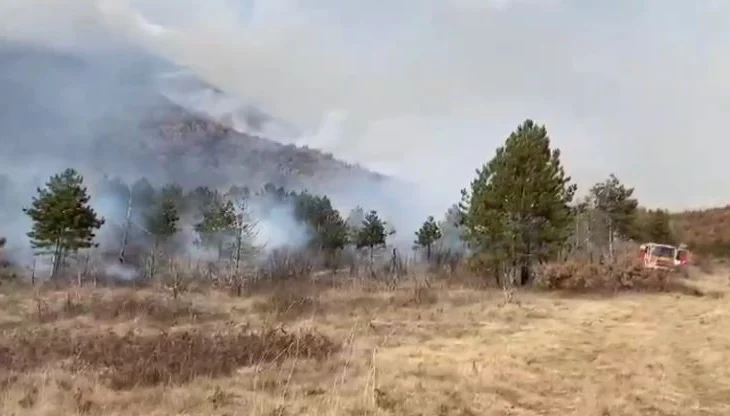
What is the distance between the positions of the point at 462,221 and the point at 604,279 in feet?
17.9

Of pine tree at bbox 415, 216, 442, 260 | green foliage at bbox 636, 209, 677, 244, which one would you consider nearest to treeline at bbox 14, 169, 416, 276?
pine tree at bbox 415, 216, 442, 260

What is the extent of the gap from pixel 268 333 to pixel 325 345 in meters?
1.21

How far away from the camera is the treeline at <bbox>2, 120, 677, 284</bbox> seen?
73.9 feet

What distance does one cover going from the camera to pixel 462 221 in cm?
2452

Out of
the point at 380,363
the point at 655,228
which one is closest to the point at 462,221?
the point at 380,363

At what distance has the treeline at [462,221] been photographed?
2253cm

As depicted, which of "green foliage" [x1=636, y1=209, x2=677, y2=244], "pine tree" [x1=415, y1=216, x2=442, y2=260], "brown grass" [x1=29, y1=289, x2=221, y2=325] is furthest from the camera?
"pine tree" [x1=415, y1=216, x2=442, y2=260]

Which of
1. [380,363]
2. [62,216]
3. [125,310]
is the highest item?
[62,216]

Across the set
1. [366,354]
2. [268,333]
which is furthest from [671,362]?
[268,333]

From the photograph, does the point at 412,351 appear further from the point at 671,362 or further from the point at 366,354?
the point at 671,362

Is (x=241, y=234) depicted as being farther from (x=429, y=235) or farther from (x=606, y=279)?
(x=429, y=235)

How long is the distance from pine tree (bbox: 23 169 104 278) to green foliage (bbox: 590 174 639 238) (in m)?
30.0

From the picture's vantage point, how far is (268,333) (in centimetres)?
1111

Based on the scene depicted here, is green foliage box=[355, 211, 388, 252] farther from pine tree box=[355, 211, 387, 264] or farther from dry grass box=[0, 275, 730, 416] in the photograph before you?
dry grass box=[0, 275, 730, 416]
